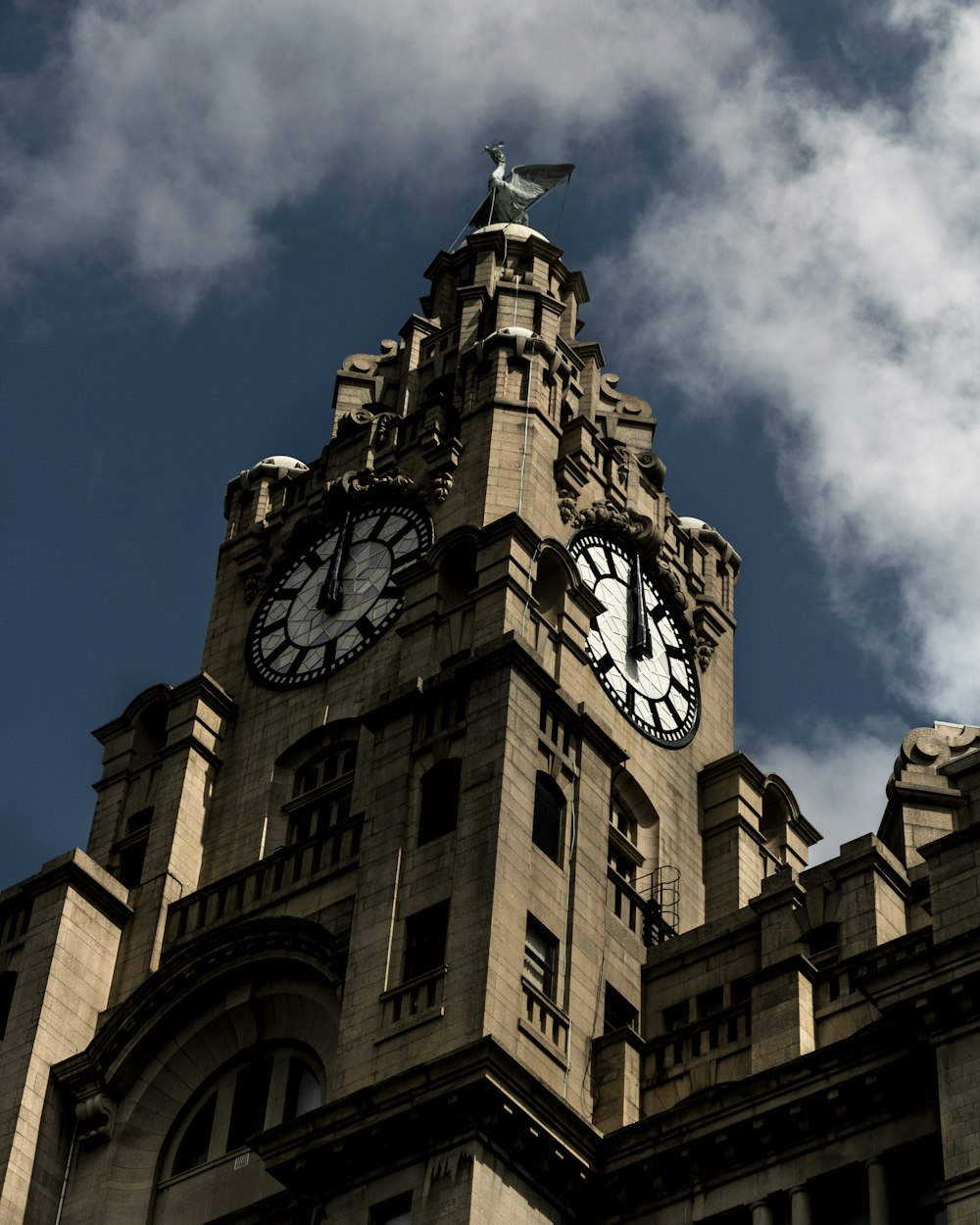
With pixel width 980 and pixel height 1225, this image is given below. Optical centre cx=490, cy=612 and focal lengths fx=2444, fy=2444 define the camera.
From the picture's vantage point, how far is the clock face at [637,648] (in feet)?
175

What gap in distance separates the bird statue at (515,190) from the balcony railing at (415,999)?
32.0 metres

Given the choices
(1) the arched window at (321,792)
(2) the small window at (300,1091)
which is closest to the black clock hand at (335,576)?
(1) the arched window at (321,792)

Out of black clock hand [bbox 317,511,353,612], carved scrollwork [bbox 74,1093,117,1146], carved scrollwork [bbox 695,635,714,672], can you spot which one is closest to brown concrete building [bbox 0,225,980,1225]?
carved scrollwork [bbox 74,1093,117,1146]

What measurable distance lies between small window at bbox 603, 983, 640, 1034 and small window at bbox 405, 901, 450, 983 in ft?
13.4

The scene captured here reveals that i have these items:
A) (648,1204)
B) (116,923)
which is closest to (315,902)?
(116,923)

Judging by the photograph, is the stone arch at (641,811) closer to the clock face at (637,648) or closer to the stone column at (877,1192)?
the clock face at (637,648)

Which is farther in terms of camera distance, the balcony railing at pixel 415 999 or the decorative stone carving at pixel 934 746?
the decorative stone carving at pixel 934 746

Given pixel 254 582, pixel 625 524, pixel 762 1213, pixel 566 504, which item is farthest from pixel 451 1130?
pixel 254 582

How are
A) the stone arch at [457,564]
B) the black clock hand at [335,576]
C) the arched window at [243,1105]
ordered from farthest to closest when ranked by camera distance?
the black clock hand at [335,576] → the stone arch at [457,564] → the arched window at [243,1105]

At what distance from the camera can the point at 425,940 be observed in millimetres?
42062

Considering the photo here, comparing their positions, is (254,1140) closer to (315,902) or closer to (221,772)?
(315,902)

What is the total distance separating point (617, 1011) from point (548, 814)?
385 centimetres

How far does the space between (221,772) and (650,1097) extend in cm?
1521

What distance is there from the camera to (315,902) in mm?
45750
